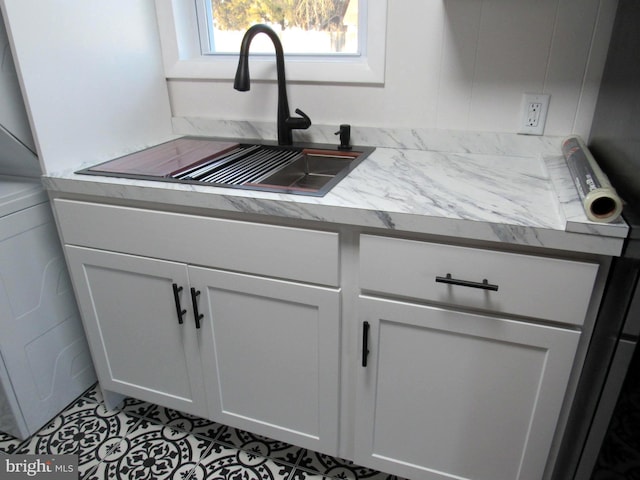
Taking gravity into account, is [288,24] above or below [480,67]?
above

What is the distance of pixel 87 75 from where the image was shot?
142 centimetres

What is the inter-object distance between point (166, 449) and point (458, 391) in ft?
3.31

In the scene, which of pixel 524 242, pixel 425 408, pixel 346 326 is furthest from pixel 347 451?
pixel 524 242

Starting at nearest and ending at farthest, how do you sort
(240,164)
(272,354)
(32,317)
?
(272,354)
(240,164)
(32,317)

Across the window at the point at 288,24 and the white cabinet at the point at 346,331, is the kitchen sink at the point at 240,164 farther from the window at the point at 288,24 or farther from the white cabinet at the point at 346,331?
the window at the point at 288,24

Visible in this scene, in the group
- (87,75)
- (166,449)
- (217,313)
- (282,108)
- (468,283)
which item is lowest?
(166,449)

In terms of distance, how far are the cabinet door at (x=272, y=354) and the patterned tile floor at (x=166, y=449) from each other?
0.49 feet

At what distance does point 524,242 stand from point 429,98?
28.2 inches

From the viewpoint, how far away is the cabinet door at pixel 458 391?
1041 mm

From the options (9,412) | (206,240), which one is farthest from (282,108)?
(9,412)

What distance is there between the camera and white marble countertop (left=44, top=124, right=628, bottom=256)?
923 mm

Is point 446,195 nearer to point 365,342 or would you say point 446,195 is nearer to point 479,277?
point 479,277

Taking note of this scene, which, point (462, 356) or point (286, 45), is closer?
point (462, 356)

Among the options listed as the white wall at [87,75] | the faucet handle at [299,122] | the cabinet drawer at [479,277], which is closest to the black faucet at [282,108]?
the faucet handle at [299,122]
